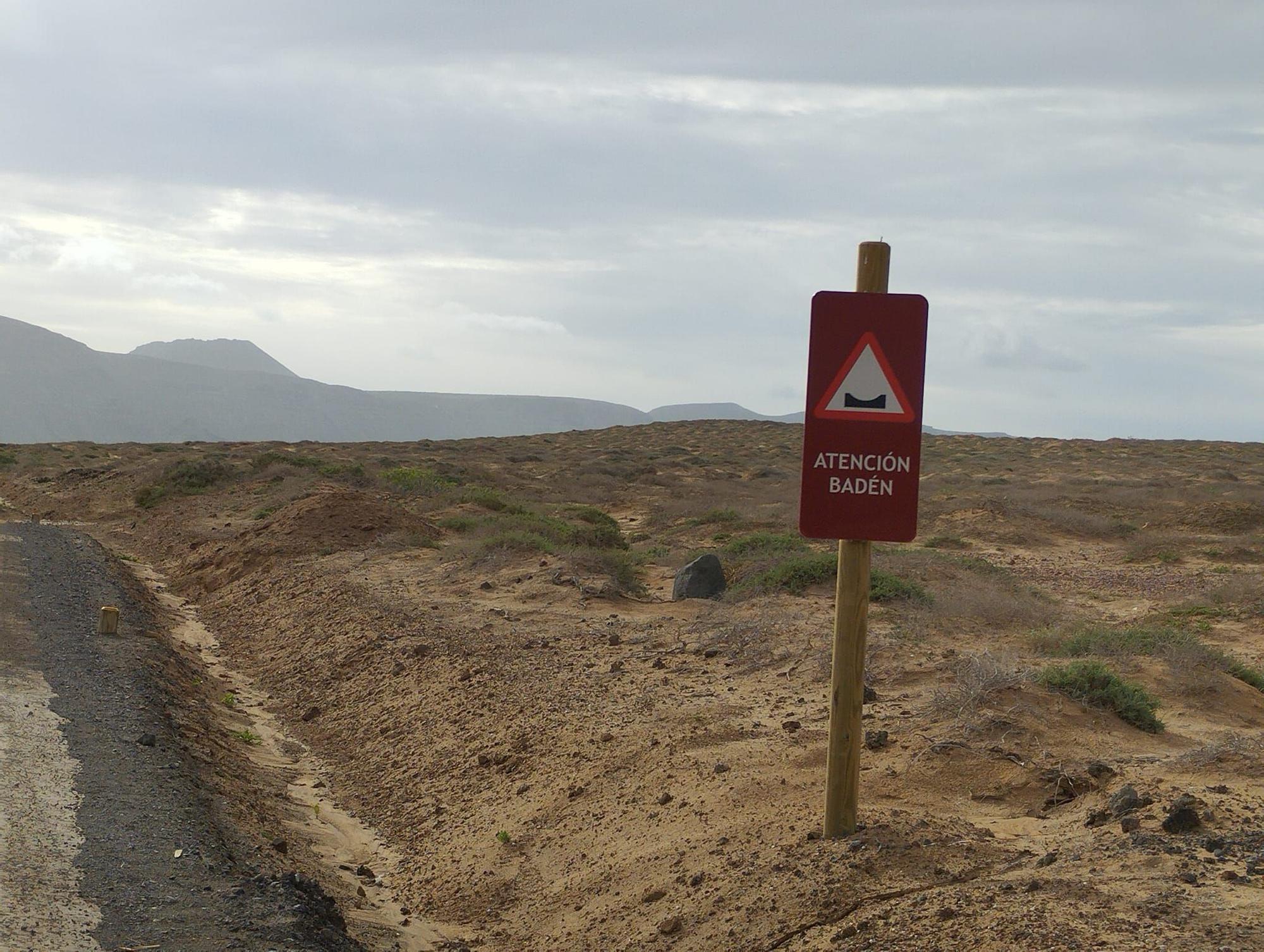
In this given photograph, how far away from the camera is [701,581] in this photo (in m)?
14.4

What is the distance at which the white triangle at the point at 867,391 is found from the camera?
16.6ft

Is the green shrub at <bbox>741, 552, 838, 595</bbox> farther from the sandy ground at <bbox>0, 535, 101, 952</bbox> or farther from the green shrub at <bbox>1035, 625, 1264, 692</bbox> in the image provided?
the sandy ground at <bbox>0, 535, 101, 952</bbox>

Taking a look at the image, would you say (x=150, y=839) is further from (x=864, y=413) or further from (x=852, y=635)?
(x=864, y=413)

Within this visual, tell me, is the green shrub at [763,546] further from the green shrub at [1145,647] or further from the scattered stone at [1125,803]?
the scattered stone at [1125,803]

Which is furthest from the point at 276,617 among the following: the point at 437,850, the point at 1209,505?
the point at 1209,505

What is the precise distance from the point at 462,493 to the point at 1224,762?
20750 millimetres

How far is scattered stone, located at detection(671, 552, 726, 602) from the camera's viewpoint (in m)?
14.3

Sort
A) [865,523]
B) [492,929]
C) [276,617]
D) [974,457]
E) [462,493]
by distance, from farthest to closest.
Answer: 1. [974,457]
2. [462,493]
3. [276,617]
4. [492,929]
5. [865,523]

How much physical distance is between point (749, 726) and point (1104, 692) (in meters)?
2.63

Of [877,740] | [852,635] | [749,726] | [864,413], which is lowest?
[749,726]

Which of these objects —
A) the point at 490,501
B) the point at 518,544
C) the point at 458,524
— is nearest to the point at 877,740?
the point at 518,544

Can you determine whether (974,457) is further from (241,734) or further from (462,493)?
(241,734)

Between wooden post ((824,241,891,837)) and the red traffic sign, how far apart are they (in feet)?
0.48

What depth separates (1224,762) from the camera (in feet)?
21.3
